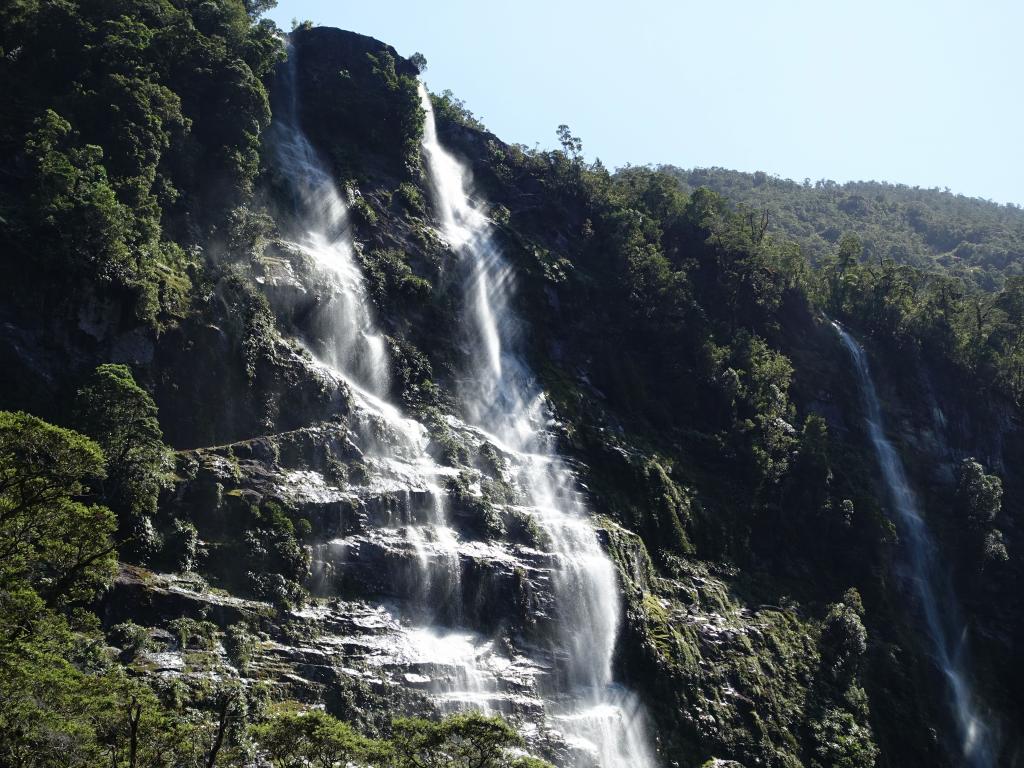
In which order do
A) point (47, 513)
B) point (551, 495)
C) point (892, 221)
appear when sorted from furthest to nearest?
1. point (892, 221)
2. point (551, 495)
3. point (47, 513)

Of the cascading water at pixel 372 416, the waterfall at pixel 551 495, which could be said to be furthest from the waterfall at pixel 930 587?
the cascading water at pixel 372 416

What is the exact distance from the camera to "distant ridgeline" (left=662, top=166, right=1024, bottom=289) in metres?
130

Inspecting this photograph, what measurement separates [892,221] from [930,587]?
11389 cm

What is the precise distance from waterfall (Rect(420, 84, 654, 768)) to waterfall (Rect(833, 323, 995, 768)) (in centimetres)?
2121

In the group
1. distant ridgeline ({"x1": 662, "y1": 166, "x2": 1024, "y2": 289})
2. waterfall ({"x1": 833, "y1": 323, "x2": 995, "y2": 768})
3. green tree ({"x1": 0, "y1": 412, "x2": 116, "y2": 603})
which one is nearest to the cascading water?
green tree ({"x1": 0, "y1": 412, "x2": 116, "y2": 603})

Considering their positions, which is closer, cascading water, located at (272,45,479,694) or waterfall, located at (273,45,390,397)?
cascading water, located at (272,45,479,694)

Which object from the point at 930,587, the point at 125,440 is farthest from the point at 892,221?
the point at 125,440

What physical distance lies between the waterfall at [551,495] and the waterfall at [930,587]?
2121 centimetres

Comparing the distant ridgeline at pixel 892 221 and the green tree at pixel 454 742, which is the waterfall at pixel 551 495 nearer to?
the green tree at pixel 454 742

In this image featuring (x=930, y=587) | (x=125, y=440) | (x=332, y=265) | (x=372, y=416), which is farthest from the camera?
(x=930, y=587)

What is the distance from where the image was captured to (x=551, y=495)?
46.2 meters

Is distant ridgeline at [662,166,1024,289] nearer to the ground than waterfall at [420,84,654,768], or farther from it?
farther from it

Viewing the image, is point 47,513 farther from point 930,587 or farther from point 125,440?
point 930,587

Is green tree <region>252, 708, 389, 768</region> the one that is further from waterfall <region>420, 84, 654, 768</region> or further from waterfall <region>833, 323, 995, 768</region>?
waterfall <region>833, 323, 995, 768</region>
